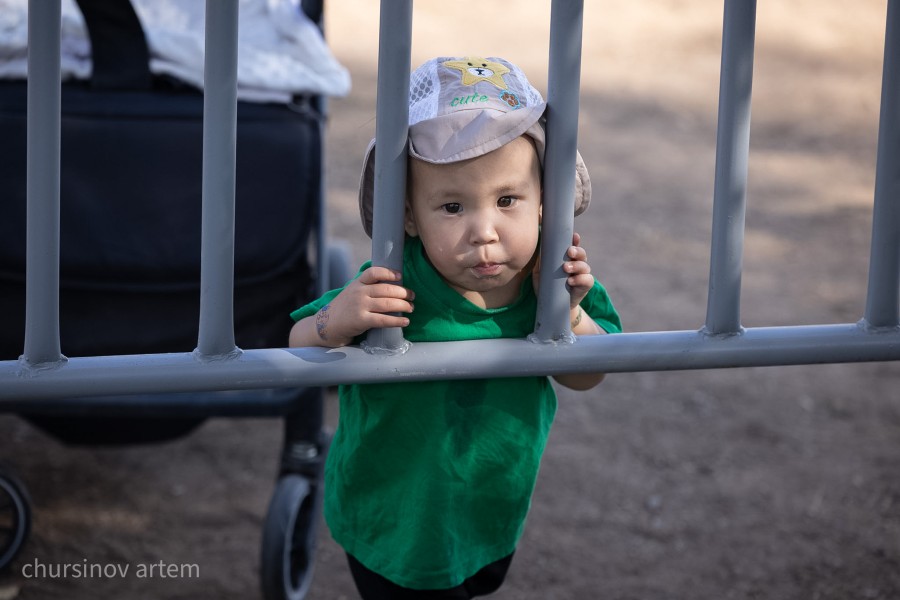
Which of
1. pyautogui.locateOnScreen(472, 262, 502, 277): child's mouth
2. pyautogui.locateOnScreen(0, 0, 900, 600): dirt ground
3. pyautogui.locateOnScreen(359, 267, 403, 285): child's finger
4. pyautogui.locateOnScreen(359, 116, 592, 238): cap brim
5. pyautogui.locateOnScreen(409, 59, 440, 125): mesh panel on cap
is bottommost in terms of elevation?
pyautogui.locateOnScreen(0, 0, 900, 600): dirt ground

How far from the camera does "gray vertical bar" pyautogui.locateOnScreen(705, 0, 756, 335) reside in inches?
53.5

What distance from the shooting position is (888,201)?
55.7 inches

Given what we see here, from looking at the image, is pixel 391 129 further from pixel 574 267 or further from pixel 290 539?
pixel 290 539

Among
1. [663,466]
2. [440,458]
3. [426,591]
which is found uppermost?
[440,458]

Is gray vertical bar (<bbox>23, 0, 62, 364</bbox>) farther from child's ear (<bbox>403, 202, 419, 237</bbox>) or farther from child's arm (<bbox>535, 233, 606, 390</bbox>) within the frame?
child's arm (<bbox>535, 233, 606, 390</bbox>)

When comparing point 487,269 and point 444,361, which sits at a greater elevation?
point 487,269

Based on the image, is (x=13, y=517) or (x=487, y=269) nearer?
(x=487, y=269)

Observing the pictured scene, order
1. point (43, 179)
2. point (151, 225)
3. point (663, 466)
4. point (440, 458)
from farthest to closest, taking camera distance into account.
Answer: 1. point (663, 466)
2. point (151, 225)
3. point (440, 458)
4. point (43, 179)

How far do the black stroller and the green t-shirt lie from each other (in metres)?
0.68

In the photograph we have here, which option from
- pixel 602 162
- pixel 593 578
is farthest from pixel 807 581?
pixel 602 162

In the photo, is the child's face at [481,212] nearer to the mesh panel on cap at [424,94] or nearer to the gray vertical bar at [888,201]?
the mesh panel on cap at [424,94]

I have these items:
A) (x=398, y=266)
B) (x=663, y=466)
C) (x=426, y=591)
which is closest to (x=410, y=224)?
(x=398, y=266)

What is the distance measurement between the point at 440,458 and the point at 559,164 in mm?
454

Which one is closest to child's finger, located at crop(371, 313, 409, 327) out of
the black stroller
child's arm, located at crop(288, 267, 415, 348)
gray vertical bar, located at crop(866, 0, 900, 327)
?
child's arm, located at crop(288, 267, 415, 348)
